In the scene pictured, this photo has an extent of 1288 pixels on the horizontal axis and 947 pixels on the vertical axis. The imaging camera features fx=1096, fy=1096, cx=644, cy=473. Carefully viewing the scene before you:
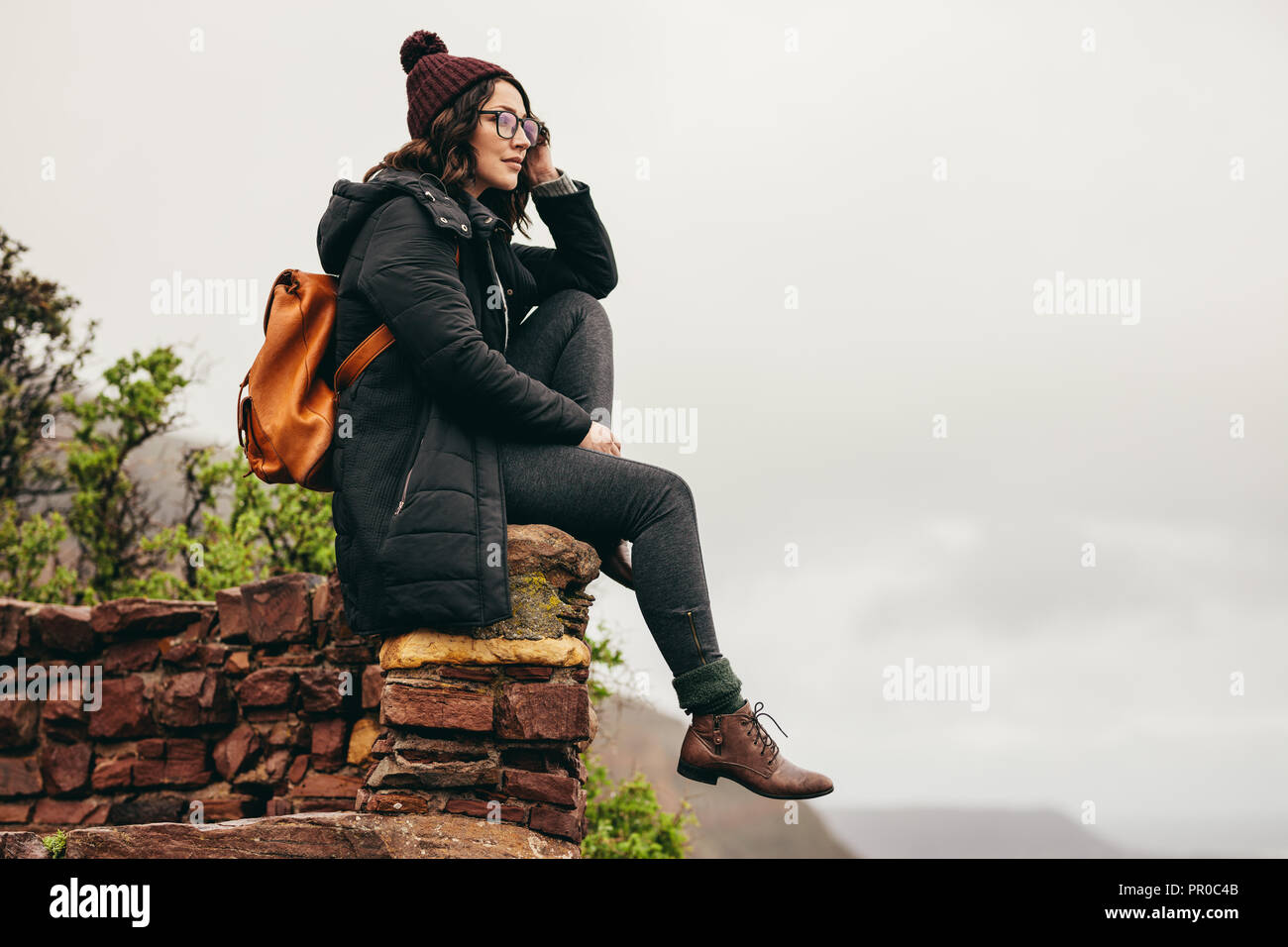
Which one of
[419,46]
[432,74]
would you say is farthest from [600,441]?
[419,46]

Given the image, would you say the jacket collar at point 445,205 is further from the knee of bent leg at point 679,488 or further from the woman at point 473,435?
the knee of bent leg at point 679,488

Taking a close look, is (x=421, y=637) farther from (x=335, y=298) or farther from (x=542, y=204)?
(x=542, y=204)

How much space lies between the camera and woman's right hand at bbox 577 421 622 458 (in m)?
3.47

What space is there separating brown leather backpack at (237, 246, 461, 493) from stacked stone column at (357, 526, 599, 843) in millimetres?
663

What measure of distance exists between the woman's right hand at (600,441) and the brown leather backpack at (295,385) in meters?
0.68

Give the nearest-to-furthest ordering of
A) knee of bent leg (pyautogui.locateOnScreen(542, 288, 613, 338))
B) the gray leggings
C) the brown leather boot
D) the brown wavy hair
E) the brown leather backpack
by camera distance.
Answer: the brown leather boot, the gray leggings, the brown leather backpack, the brown wavy hair, knee of bent leg (pyautogui.locateOnScreen(542, 288, 613, 338))

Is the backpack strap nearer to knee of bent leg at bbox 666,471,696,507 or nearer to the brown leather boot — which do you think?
knee of bent leg at bbox 666,471,696,507

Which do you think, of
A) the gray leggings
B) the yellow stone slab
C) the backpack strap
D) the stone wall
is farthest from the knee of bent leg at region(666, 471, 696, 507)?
the stone wall

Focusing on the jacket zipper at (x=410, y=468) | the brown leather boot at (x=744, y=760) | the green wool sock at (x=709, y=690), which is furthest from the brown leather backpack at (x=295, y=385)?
the brown leather boot at (x=744, y=760)

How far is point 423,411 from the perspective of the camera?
3.39 metres

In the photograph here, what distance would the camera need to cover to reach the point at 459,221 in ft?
11.0

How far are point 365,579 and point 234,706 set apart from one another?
9.02 feet

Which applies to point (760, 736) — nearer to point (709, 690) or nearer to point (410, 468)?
point (709, 690)

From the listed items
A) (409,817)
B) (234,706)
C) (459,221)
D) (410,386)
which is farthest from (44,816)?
(459,221)
